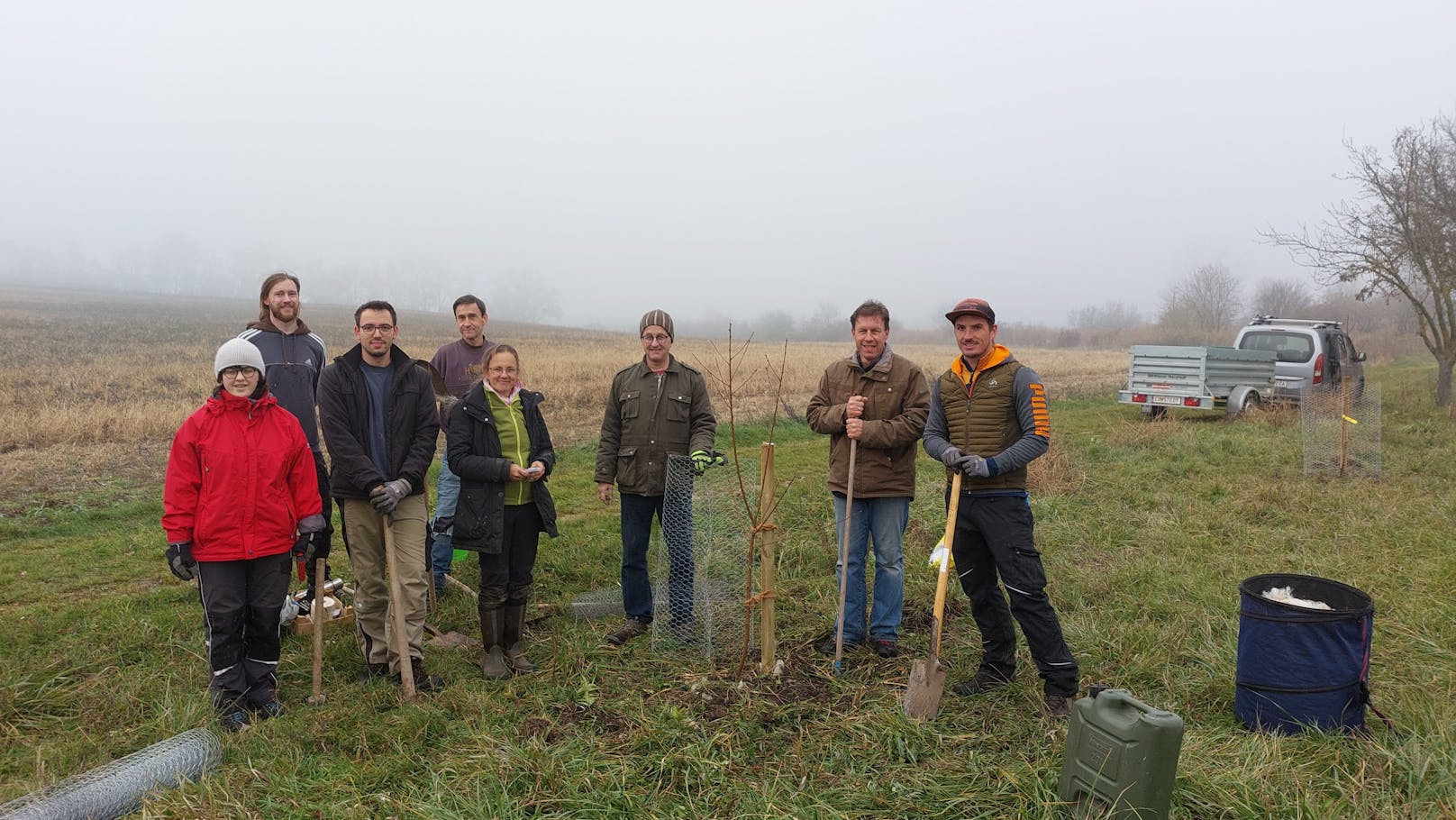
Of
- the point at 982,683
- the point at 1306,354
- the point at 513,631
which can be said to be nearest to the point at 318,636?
the point at 513,631

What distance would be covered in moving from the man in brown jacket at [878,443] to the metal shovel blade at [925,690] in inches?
31.0

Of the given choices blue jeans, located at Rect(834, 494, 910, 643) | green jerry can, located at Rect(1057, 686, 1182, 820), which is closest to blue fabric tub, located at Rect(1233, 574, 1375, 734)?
green jerry can, located at Rect(1057, 686, 1182, 820)

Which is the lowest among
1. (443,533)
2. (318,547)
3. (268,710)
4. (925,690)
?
(268,710)

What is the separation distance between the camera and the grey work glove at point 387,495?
4070mm

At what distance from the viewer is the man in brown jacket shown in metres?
4.40

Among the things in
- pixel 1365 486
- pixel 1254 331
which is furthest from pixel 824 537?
pixel 1254 331

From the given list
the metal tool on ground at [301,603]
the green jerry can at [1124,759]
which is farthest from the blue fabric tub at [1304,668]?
the metal tool on ground at [301,603]

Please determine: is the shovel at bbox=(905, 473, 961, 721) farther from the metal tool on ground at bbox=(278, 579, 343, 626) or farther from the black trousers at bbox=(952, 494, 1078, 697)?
the metal tool on ground at bbox=(278, 579, 343, 626)

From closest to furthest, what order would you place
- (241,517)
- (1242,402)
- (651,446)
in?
1. (241,517)
2. (651,446)
3. (1242,402)

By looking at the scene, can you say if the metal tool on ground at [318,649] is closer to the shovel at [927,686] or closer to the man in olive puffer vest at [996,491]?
the shovel at [927,686]

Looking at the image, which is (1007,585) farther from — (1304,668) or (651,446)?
(651,446)

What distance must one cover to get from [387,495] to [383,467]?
311 mm

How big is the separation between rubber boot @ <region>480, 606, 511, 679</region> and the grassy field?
0.87ft

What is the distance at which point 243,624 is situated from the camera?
392cm
